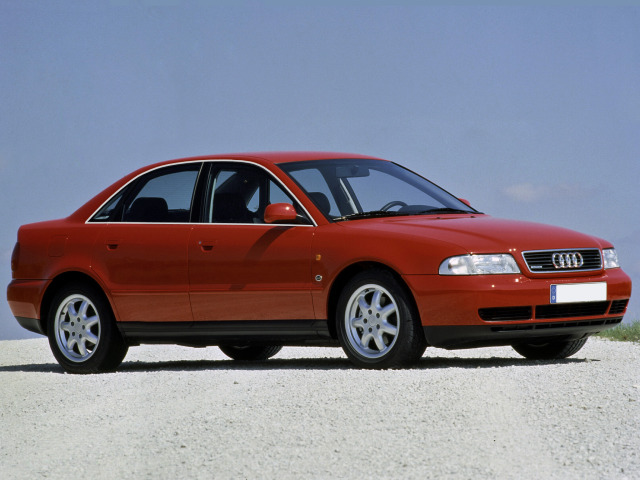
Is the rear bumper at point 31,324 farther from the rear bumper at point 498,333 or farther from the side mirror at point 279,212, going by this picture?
the rear bumper at point 498,333

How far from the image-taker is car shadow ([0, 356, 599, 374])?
9.75 metres

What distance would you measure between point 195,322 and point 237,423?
300 centimetres

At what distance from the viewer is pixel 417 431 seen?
6.81 m

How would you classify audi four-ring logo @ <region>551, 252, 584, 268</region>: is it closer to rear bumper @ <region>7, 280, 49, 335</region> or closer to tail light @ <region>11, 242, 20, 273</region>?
rear bumper @ <region>7, 280, 49, 335</region>

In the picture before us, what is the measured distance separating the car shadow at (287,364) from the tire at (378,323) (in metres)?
0.21

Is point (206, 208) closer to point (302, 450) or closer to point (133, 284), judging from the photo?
point (133, 284)

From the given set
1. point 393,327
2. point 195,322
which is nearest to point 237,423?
point 393,327

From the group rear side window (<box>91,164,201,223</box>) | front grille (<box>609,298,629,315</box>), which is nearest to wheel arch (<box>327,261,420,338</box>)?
rear side window (<box>91,164,201,223</box>)

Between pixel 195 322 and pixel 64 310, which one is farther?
pixel 64 310

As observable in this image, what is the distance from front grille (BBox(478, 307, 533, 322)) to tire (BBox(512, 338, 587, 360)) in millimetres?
1634

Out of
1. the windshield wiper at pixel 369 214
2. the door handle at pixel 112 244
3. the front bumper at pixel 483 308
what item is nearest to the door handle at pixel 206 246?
the door handle at pixel 112 244

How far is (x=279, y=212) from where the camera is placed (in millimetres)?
9273

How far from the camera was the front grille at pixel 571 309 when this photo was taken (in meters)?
9.06

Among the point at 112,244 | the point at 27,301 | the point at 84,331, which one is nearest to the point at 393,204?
the point at 112,244
